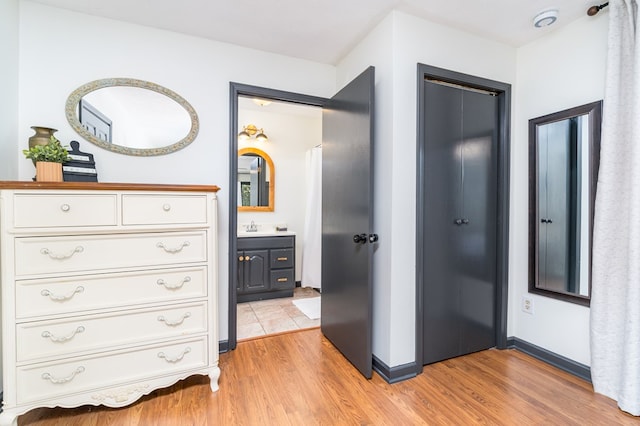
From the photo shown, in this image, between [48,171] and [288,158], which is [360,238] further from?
[288,158]

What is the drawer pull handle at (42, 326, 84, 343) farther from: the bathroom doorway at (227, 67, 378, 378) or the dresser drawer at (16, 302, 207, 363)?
the bathroom doorway at (227, 67, 378, 378)

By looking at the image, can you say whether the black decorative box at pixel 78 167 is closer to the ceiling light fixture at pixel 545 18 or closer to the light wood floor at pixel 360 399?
the light wood floor at pixel 360 399

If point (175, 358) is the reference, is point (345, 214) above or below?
above

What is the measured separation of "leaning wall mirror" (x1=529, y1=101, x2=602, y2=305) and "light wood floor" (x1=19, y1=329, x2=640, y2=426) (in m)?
0.64

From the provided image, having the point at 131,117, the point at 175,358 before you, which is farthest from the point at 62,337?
the point at 131,117

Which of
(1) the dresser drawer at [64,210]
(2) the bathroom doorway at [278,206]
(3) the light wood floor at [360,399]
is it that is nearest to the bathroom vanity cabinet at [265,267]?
(2) the bathroom doorway at [278,206]

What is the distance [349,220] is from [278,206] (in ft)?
7.08

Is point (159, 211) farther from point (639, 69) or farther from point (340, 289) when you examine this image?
point (639, 69)

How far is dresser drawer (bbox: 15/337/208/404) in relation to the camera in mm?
1437

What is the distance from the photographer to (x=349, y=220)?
2.11m

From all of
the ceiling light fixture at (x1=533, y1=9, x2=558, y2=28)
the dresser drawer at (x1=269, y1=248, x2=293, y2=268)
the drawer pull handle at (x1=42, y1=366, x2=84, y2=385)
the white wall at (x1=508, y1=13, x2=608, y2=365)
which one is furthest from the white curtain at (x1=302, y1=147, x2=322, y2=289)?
the drawer pull handle at (x1=42, y1=366, x2=84, y2=385)

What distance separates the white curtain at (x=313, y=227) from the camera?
3.91 meters

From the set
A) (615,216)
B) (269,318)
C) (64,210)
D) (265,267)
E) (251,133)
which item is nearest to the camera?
(64,210)

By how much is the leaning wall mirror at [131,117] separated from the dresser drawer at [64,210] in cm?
64
